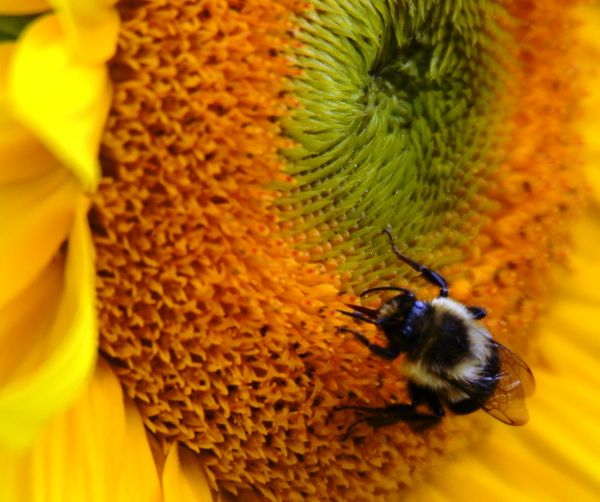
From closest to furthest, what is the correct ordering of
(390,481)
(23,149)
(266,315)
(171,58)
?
(23,149), (171,58), (266,315), (390,481)

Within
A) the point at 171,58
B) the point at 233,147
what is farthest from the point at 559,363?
the point at 171,58

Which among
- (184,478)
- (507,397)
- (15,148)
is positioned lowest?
(184,478)

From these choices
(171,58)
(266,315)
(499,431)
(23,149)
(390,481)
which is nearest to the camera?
(23,149)

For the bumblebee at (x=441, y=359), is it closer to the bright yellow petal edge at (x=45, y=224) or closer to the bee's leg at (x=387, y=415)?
the bee's leg at (x=387, y=415)

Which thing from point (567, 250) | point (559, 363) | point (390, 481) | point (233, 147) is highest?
point (233, 147)

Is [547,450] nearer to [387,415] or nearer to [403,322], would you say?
[387,415]

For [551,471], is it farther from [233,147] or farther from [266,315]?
[233,147]

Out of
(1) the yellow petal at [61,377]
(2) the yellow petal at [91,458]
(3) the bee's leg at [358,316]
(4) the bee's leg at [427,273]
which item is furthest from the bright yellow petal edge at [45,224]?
(4) the bee's leg at [427,273]

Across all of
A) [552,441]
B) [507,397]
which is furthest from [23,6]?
[552,441]
